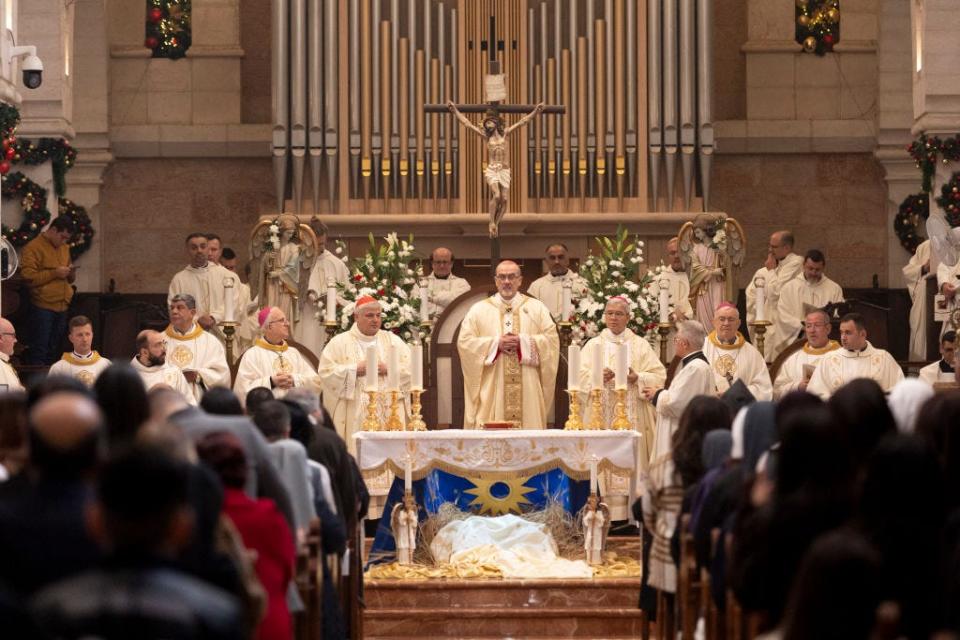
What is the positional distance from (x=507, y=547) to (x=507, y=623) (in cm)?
96

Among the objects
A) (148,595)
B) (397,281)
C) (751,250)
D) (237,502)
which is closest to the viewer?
(148,595)

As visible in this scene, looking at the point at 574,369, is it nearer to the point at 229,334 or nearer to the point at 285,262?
the point at 229,334

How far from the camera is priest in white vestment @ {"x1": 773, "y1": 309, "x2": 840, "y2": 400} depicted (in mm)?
14109

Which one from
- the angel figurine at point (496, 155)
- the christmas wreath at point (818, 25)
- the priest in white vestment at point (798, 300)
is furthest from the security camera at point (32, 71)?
the christmas wreath at point (818, 25)

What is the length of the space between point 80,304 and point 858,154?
8.17 metres

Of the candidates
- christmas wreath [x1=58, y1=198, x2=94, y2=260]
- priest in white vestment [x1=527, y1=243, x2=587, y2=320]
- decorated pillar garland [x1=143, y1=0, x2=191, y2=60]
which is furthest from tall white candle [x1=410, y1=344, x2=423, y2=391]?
decorated pillar garland [x1=143, y1=0, x2=191, y2=60]

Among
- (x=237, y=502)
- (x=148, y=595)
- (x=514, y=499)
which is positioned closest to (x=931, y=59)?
(x=514, y=499)

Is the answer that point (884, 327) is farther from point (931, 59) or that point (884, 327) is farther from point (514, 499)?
point (514, 499)

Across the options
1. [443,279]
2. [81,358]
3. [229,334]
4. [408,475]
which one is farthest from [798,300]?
[81,358]

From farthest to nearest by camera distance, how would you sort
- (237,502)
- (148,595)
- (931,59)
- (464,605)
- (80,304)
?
1. (80,304)
2. (931,59)
3. (464,605)
4. (237,502)
5. (148,595)

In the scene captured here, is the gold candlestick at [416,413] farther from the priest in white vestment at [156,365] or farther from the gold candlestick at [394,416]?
the priest in white vestment at [156,365]

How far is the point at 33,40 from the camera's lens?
1766cm

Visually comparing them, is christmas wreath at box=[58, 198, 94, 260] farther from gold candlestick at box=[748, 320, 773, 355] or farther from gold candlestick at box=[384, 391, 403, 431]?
gold candlestick at box=[748, 320, 773, 355]

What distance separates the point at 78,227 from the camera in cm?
1920
